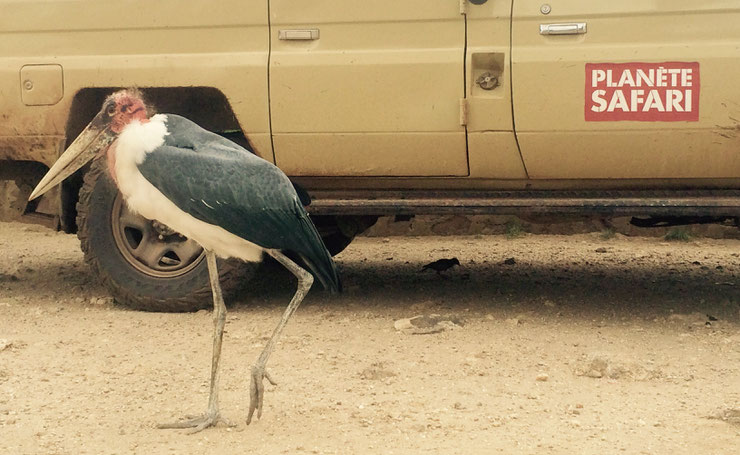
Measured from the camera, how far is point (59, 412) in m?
4.51

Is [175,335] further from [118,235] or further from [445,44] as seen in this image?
[445,44]

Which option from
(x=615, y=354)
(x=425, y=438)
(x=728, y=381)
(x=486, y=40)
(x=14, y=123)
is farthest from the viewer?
(x=14, y=123)

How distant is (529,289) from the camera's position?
692 cm

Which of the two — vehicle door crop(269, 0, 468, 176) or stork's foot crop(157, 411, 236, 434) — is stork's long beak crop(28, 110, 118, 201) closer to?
stork's foot crop(157, 411, 236, 434)

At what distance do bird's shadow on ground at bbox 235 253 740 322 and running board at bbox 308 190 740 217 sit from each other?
0.64 metres

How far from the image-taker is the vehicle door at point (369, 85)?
19.0 feet

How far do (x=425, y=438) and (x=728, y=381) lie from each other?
1494mm

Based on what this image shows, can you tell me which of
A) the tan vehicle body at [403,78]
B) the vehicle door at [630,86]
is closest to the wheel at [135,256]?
the tan vehicle body at [403,78]

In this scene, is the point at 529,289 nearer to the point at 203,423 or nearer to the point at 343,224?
the point at 343,224

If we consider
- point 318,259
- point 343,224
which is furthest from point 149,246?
point 318,259

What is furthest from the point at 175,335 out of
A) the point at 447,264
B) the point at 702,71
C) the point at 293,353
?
the point at 702,71

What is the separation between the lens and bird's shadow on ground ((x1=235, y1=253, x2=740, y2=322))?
6391 mm

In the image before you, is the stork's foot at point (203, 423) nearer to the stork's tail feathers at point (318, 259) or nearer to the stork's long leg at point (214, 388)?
the stork's long leg at point (214, 388)

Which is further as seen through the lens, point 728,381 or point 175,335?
point 175,335
